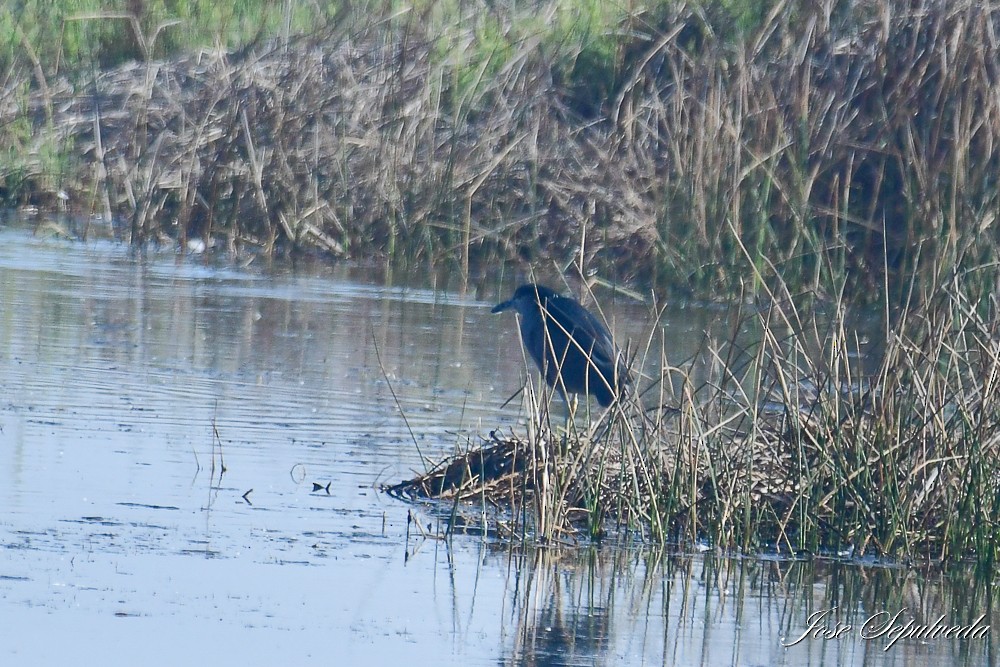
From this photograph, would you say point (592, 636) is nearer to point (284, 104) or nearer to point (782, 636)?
point (782, 636)

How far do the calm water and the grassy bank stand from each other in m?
3.12

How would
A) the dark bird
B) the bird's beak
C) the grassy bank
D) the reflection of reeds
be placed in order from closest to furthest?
the reflection of reeds
the dark bird
the bird's beak
the grassy bank

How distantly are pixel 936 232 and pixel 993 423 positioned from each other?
3.56 metres

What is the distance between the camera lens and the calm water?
14.3 feet

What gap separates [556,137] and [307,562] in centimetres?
816

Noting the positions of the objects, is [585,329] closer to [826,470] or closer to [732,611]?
[826,470]

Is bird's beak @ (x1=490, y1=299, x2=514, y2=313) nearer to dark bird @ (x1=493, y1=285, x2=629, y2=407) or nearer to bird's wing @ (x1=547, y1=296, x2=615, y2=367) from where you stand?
dark bird @ (x1=493, y1=285, x2=629, y2=407)

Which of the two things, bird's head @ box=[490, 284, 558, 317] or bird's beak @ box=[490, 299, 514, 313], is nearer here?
bird's head @ box=[490, 284, 558, 317]

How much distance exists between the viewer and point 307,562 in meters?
5.05

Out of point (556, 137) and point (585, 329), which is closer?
point (585, 329)
